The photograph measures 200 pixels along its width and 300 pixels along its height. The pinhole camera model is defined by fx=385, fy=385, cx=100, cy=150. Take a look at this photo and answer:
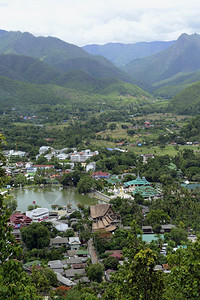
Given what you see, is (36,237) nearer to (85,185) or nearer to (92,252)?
(92,252)

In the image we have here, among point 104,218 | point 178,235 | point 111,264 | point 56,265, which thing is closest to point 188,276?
point 111,264

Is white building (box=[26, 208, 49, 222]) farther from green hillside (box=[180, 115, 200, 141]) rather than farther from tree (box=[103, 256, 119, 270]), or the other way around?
green hillside (box=[180, 115, 200, 141])

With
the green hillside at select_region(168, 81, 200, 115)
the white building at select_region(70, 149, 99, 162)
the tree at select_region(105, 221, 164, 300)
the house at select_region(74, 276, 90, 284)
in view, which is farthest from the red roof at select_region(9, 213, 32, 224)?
the green hillside at select_region(168, 81, 200, 115)

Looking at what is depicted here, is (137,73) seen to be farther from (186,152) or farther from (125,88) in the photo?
(186,152)

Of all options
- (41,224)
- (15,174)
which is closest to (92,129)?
(15,174)

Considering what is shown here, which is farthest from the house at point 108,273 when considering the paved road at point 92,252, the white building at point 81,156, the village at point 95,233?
the white building at point 81,156
